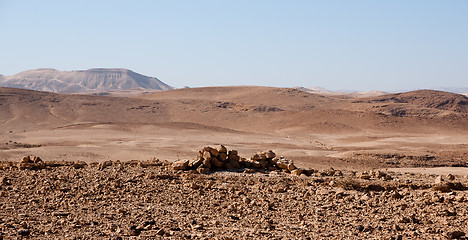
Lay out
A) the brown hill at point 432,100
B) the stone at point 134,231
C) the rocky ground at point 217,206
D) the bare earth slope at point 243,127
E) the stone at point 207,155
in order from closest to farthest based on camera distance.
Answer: the stone at point 134,231 < the rocky ground at point 217,206 < the stone at point 207,155 < the bare earth slope at point 243,127 < the brown hill at point 432,100

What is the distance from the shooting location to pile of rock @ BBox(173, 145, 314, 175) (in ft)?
Answer: 42.8

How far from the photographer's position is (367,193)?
10328 millimetres

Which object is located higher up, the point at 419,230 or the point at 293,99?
the point at 293,99

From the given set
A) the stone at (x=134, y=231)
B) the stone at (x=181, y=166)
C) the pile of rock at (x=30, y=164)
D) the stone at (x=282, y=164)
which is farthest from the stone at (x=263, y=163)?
the stone at (x=134, y=231)

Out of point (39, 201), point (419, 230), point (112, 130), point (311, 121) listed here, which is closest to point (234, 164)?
point (39, 201)

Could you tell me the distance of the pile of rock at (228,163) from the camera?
1304 cm

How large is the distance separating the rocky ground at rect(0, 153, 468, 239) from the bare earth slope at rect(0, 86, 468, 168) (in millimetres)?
11649

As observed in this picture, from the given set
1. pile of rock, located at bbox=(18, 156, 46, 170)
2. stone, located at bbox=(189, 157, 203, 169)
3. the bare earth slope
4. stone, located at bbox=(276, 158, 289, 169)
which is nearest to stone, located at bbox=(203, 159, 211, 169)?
stone, located at bbox=(189, 157, 203, 169)

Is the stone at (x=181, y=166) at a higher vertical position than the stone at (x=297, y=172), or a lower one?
higher

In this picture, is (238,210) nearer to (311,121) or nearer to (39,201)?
(39,201)

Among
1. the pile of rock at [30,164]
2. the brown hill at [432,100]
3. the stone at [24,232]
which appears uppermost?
the brown hill at [432,100]

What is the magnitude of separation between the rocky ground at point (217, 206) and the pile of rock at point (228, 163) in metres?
0.38

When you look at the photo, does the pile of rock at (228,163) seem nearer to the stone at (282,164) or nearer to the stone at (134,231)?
the stone at (282,164)

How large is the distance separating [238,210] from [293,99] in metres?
65.3
